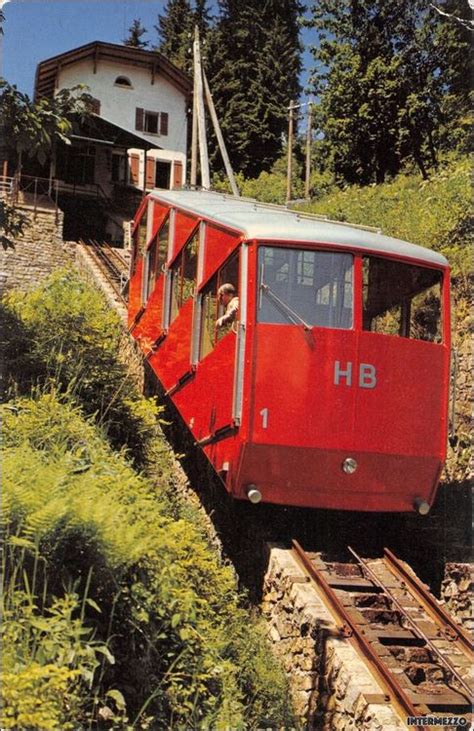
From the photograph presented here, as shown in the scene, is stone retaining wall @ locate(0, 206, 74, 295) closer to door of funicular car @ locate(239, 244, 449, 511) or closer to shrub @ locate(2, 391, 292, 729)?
door of funicular car @ locate(239, 244, 449, 511)

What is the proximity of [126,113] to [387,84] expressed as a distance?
13769 millimetres

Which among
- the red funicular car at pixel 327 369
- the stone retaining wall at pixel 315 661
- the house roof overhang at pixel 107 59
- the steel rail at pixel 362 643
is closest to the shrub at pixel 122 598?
the stone retaining wall at pixel 315 661

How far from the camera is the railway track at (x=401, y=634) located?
20.9 feet

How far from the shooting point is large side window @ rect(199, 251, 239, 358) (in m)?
8.66

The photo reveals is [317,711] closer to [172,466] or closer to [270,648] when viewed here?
[270,648]

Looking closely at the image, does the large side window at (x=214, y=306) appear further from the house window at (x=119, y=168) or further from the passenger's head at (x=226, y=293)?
the house window at (x=119, y=168)

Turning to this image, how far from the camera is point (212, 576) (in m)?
7.88

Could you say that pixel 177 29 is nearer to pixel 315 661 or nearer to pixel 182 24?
pixel 182 24

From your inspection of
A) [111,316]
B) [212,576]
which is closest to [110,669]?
[212,576]

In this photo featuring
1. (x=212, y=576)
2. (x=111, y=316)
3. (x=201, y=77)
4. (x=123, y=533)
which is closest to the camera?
(x=123, y=533)

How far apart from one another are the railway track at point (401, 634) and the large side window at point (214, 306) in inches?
96.1

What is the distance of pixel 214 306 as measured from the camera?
9172 mm

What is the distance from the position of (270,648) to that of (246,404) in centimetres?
249

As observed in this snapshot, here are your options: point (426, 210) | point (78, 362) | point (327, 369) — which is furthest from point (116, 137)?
point (327, 369)
